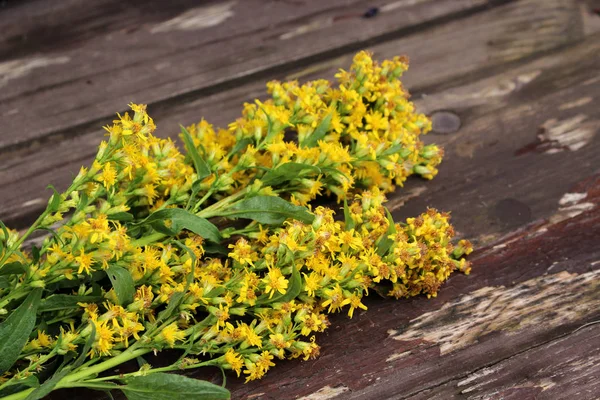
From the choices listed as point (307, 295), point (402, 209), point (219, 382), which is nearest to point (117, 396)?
point (219, 382)

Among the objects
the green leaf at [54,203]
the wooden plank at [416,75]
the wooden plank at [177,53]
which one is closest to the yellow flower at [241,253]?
the green leaf at [54,203]

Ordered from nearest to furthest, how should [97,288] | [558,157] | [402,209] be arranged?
[97,288]
[402,209]
[558,157]

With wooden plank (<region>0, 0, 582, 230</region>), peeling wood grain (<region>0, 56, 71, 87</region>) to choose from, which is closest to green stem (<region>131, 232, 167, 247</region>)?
wooden plank (<region>0, 0, 582, 230</region>)

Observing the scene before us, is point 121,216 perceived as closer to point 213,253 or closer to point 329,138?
point 213,253

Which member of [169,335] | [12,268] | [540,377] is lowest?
[540,377]

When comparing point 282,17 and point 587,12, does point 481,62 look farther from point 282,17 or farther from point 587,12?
point 282,17

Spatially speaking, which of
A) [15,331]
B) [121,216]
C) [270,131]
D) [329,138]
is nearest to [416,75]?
[329,138]

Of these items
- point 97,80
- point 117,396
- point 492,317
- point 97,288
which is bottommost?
point 492,317
